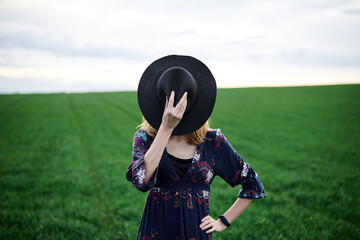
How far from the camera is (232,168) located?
6.28ft

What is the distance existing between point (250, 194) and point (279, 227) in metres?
3.16

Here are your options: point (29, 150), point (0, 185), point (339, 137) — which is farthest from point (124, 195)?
point (339, 137)

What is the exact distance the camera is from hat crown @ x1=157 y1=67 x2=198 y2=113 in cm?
152

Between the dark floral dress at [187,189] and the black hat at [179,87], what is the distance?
0.27 metres

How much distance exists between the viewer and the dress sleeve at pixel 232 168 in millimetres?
1909

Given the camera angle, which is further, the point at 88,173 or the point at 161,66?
the point at 88,173

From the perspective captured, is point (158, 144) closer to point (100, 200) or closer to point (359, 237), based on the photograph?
point (359, 237)

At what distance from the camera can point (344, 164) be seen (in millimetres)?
8664

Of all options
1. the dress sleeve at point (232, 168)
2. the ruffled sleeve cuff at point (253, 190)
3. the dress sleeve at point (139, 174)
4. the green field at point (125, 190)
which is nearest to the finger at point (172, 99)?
the dress sleeve at point (139, 174)

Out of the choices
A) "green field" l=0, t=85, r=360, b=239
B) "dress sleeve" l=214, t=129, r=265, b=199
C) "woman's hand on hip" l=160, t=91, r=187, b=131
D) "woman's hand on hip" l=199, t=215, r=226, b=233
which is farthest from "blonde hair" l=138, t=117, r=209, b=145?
"green field" l=0, t=85, r=360, b=239

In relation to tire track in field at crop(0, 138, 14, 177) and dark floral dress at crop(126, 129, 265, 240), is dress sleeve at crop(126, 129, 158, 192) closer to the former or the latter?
dark floral dress at crop(126, 129, 265, 240)

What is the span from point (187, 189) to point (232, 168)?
38 cm

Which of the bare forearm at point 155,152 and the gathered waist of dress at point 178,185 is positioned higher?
the bare forearm at point 155,152

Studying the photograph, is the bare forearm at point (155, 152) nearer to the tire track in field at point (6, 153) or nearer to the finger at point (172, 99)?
the finger at point (172, 99)
